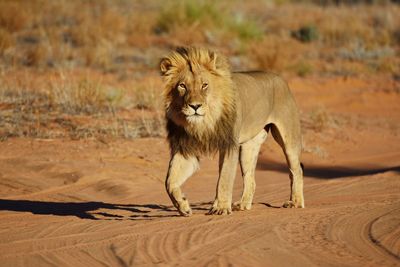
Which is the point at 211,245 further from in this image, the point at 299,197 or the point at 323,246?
the point at 299,197

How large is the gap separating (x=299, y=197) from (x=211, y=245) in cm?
254

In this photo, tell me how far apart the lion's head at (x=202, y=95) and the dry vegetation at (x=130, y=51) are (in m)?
4.60

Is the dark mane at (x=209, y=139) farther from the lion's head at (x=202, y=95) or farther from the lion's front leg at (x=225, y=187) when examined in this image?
the lion's front leg at (x=225, y=187)

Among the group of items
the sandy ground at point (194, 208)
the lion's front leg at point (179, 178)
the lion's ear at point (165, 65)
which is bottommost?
the sandy ground at point (194, 208)

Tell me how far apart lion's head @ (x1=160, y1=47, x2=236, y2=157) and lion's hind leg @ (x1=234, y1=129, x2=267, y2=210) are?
3.11 ft

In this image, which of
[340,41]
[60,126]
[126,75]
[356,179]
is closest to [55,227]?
[356,179]

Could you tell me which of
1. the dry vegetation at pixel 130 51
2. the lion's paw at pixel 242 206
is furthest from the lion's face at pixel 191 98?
the dry vegetation at pixel 130 51

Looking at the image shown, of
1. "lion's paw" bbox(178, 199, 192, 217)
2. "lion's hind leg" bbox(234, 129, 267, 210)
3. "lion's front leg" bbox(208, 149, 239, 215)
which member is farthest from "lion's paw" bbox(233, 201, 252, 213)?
"lion's paw" bbox(178, 199, 192, 217)

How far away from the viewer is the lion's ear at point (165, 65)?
8031 millimetres

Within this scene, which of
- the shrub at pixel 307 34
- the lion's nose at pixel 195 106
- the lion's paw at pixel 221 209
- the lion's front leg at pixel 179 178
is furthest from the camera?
the shrub at pixel 307 34

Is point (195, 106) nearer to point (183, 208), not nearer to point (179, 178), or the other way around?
point (179, 178)

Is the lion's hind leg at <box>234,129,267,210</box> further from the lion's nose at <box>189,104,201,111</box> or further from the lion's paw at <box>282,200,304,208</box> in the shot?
the lion's nose at <box>189,104,201,111</box>

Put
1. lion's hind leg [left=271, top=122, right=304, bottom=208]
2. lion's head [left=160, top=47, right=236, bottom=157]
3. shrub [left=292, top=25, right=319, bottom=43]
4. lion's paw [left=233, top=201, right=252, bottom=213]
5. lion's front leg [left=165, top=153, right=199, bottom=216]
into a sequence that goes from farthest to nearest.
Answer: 1. shrub [left=292, top=25, right=319, bottom=43]
2. lion's hind leg [left=271, top=122, right=304, bottom=208]
3. lion's paw [left=233, top=201, right=252, bottom=213]
4. lion's head [left=160, top=47, right=236, bottom=157]
5. lion's front leg [left=165, top=153, right=199, bottom=216]

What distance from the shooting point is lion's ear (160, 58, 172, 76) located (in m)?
8.03
